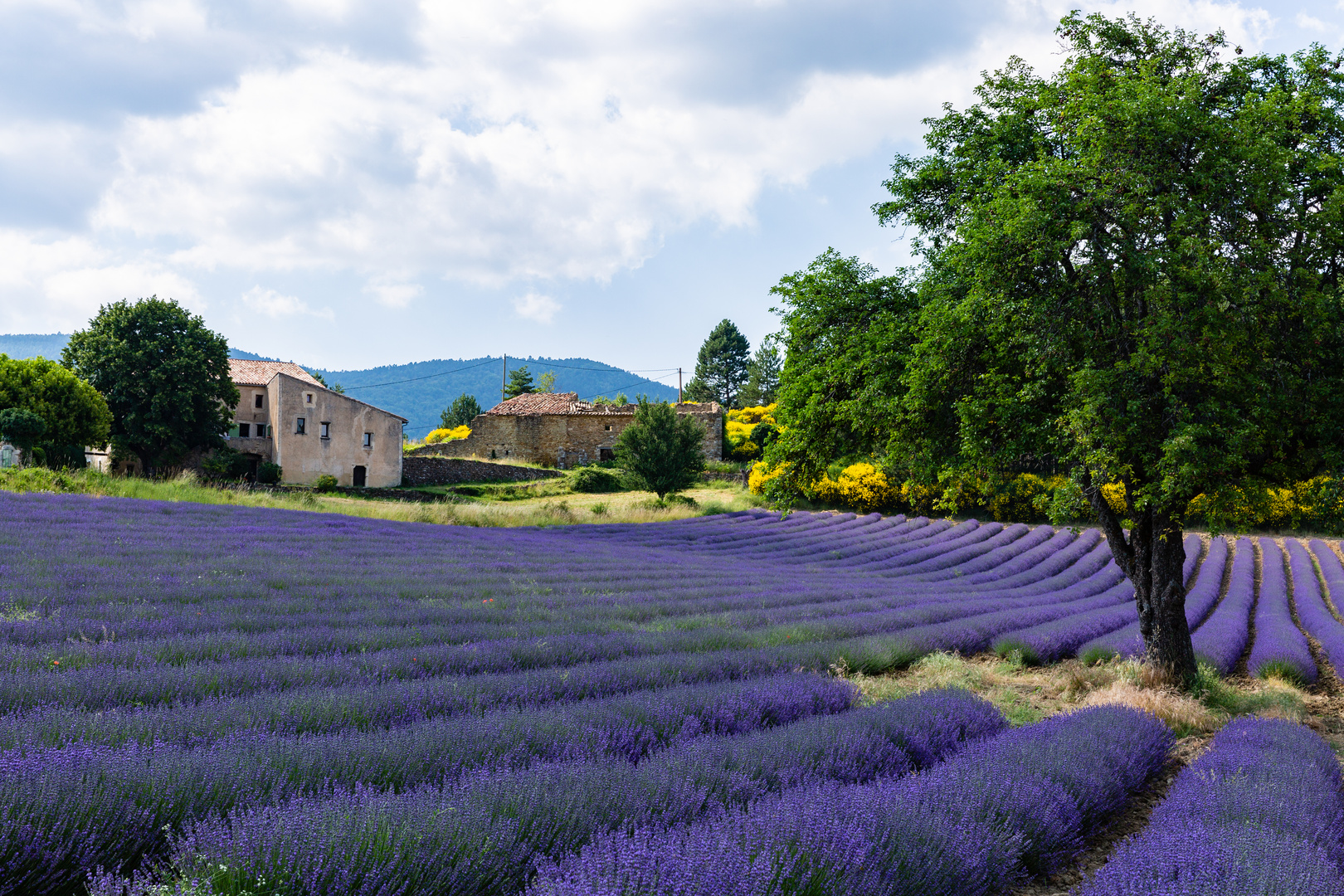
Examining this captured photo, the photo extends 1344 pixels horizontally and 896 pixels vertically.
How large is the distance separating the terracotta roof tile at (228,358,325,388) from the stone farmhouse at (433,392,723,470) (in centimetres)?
945

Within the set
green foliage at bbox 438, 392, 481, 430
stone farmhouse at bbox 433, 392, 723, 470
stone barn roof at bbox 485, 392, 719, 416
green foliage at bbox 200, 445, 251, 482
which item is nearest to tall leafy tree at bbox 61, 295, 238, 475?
green foliage at bbox 200, 445, 251, 482

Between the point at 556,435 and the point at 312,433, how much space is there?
14729mm

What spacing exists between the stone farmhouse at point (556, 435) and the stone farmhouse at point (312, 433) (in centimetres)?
669

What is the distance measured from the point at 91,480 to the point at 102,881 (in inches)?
839

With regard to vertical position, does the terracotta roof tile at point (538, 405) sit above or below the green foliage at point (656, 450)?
above

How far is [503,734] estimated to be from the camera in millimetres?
3828

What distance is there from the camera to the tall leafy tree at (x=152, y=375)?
33.0 meters

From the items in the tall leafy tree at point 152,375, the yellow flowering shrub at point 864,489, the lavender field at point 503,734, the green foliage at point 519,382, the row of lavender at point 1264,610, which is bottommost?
the row of lavender at point 1264,610

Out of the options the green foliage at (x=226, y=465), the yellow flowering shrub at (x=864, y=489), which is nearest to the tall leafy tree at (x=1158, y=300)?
the yellow flowering shrub at (x=864, y=489)

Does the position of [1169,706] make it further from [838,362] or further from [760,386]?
[760,386]

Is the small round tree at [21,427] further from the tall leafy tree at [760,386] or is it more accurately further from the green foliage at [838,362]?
the tall leafy tree at [760,386]

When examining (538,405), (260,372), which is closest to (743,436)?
(538,405)

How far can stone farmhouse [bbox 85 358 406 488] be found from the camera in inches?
1524

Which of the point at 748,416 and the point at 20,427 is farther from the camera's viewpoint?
the point at 748,416
